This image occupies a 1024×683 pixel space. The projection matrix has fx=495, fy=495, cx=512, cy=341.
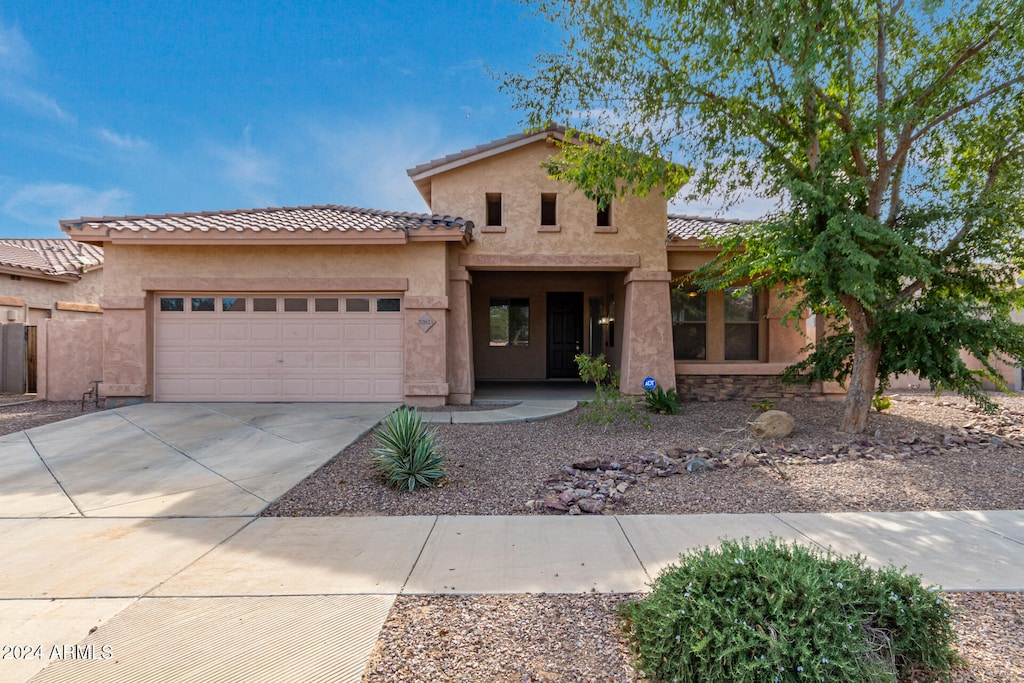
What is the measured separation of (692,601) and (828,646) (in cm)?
57

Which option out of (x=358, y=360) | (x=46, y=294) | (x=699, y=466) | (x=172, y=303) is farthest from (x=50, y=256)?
(x=699, y=466)

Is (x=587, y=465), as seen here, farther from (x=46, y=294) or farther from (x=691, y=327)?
(x=46, y=294)

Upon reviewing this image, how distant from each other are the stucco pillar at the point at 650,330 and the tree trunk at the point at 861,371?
12.0 feet

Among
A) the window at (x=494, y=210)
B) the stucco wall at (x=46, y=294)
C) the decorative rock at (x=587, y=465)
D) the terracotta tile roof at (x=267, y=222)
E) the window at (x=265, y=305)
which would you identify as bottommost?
the decorative rock at (x=587, y=465)

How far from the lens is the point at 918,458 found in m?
6.60

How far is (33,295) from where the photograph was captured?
14.9 meters

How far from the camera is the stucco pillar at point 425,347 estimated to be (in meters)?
10.5

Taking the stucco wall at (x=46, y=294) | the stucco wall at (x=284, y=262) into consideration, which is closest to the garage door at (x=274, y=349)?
the stucco wall at (x=284, y=262)

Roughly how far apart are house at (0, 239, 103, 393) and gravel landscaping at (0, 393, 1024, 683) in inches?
101

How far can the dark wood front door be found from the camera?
15.7 metres

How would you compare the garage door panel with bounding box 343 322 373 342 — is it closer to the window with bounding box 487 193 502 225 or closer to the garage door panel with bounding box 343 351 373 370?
the garage door panel with bounding box 343 351 373 370

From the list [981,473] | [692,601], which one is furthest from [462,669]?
[981,473]

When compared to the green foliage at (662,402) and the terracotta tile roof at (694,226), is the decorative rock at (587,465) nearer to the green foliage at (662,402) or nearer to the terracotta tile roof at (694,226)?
the green foliage at (662,402)

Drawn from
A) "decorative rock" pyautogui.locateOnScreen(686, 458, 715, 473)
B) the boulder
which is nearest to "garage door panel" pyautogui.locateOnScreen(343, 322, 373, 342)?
"decorative rock" pyautogui.locateOnScreen(686, 458, 715, 473)
